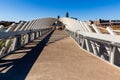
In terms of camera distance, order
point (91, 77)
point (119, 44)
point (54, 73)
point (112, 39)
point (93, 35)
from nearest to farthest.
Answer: point (91, 77), point (54, 73), point (119, 44), point (112, 39), point (93, 35)

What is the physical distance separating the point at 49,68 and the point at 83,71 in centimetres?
110

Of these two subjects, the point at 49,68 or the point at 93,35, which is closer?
the point at 49,68

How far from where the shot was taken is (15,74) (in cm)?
605

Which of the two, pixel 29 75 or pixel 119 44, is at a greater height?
pixel 119 44

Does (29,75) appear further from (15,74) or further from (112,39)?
(112,39)

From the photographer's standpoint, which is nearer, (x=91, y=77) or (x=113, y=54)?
(x=91, y=77)

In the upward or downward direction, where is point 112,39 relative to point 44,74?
upward

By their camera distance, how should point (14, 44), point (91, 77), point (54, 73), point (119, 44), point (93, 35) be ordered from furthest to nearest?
point (14, 44)
point (93, 35)
point (119, 44)
point (54, 73)
point (91, 77)

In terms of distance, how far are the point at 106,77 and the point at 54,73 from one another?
1384mm

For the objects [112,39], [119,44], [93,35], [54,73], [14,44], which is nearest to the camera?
[54,73]

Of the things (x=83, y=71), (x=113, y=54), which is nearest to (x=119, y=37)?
(x=113, y=54)

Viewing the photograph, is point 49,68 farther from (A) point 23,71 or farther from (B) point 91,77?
(B) point 91,77

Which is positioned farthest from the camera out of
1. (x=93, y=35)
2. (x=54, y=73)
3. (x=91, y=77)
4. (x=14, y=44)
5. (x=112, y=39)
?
(x=14, y=44)

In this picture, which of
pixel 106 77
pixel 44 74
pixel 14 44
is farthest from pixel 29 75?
pixel 14 44
